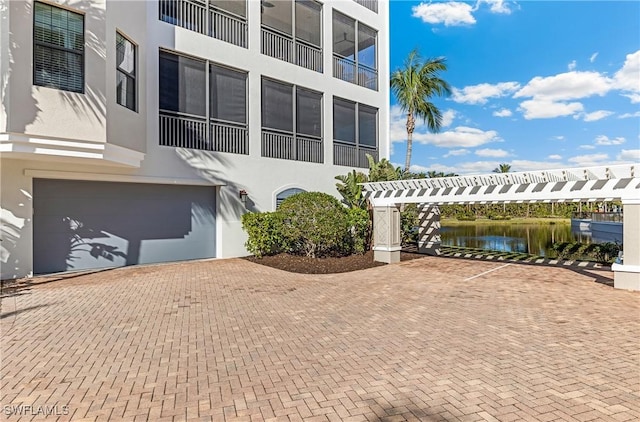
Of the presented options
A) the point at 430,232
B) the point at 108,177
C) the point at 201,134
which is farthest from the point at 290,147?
the point at 430,232

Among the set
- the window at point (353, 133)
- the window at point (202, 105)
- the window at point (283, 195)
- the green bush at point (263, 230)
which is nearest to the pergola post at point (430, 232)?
the window at point (353, 133)

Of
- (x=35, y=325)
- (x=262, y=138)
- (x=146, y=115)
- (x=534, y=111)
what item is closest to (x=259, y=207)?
(x=262, y=138)

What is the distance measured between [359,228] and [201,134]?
7.34m

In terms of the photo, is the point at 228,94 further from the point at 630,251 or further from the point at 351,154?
the point at 630,251

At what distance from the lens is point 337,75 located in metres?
17.6

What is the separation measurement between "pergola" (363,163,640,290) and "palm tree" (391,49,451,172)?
7252mm

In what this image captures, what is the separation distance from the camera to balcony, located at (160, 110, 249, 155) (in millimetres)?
12258

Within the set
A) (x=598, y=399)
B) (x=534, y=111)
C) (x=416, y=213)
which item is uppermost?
(x=534, y=111)

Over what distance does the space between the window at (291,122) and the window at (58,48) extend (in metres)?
6.97

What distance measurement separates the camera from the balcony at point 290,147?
1491 centimetres

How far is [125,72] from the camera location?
10.7 metres

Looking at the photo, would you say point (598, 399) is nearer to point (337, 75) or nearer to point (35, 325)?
point (35, 325)

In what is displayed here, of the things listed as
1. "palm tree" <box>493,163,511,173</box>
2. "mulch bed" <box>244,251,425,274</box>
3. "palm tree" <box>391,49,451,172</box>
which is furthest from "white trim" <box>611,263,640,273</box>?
"palm tree" <box>493,163,511,173</box>

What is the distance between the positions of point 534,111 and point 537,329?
33900 mm
